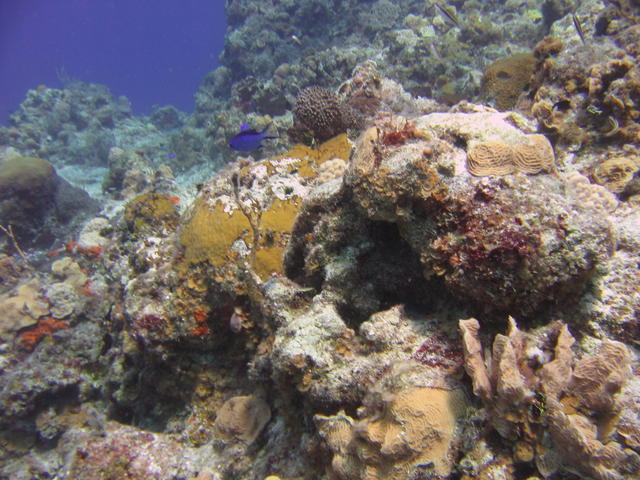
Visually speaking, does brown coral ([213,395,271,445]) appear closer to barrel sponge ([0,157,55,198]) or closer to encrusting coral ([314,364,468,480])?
encrusting coral ([314,364,468,480])

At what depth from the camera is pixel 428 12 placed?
607 inches

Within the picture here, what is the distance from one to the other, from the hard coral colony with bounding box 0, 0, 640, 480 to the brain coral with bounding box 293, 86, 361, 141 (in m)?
0.04

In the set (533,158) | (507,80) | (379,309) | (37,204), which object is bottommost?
(379,309)

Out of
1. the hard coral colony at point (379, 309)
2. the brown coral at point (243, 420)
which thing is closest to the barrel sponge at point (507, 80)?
the hard coral colony at point (379, 309)

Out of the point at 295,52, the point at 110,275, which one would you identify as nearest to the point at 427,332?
the point at 110,275

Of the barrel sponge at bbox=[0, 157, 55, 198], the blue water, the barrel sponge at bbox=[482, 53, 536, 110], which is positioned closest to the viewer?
the barrel sponge at bbox=[482, 53, 536, 110]

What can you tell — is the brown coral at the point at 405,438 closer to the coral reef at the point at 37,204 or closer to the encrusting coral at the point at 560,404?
the encrusting coral at the point at 560,404

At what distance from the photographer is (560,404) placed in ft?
5.13

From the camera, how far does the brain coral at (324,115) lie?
18.3 feet

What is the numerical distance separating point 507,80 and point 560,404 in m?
6.39

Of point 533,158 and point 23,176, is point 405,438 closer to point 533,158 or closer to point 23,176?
point 533,158

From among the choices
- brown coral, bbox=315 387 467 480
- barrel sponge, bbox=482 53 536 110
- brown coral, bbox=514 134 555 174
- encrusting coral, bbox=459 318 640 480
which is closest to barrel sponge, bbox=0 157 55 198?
barrel sponge, bbox=482 53 536 110

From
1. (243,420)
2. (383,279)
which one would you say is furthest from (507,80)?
(243,420)

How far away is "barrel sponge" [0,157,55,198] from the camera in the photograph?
10.6 metres
